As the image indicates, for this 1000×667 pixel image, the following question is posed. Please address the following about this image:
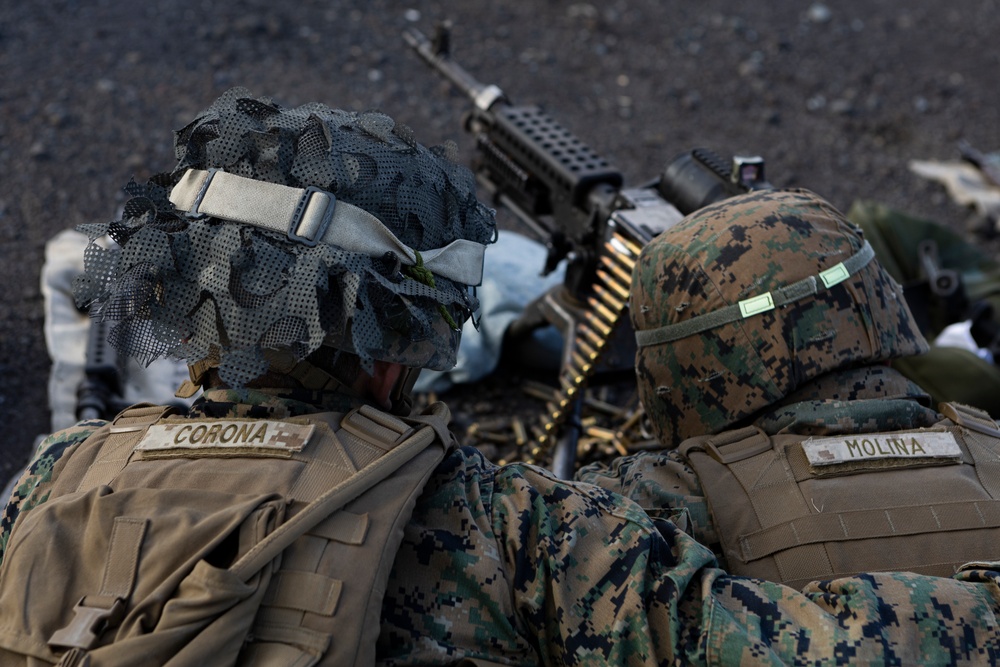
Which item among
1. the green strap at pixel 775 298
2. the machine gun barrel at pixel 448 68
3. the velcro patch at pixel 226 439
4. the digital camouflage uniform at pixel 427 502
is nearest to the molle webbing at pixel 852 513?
the digital camouflage uniform at pixel 427 502

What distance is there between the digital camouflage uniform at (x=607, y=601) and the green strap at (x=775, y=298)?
2.54 ft

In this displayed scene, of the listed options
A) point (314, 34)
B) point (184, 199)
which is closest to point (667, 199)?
point (184, 199)

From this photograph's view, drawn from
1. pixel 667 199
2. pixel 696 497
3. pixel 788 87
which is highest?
pixel 788 87

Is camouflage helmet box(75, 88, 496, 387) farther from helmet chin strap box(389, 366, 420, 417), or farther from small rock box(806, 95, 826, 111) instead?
small rock box(806, 95, 826, 111)

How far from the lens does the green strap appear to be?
106 inches

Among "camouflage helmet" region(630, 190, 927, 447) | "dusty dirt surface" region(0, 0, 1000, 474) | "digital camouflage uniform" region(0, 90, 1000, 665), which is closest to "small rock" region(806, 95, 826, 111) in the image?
"dusty dirt surface" region(0, 0, 1000, 474)

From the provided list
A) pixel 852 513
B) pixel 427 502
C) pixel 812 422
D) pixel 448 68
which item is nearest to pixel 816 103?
pixel 448 68

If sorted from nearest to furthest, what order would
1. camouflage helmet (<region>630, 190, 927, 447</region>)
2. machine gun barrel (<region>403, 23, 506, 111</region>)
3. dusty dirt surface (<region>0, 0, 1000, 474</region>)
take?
1. camouflage helmet (<region>630, 190, 927, 447</region>)
2. machine gun barrel (<region>403, 23, 506, 111</region>)
3. dusty dirt surface (<region>0, 0, 1000, 474</region>)

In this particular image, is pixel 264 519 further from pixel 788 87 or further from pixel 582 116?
pixel 788 87

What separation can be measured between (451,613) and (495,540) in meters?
0.18

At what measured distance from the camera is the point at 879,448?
251cm

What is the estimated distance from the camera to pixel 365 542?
190cm

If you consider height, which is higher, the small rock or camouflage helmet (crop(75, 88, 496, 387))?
the small rock

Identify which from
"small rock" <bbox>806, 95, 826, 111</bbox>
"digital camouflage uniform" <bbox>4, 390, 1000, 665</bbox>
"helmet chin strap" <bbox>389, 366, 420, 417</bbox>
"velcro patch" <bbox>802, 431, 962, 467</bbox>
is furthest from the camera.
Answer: "small rock" <bbox>806, 95, 826, 111</bbox>
